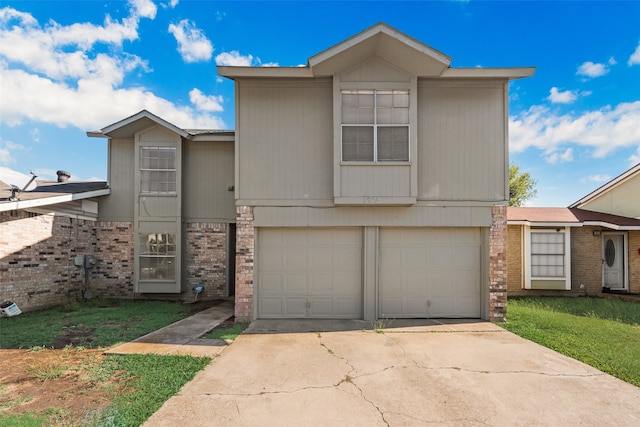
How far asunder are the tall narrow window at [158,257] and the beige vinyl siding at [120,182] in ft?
3.96

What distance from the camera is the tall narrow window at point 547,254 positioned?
35.1 ft

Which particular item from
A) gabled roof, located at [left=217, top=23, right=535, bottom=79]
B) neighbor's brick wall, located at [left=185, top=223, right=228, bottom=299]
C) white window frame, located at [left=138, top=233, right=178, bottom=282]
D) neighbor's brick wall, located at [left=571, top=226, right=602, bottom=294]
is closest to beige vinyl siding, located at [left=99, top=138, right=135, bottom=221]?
white window frame, located at [left=138, top=233, right=178, bottom=282]

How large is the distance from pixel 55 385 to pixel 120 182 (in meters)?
7.54

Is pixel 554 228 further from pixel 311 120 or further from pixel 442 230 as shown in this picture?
pixel 311 120

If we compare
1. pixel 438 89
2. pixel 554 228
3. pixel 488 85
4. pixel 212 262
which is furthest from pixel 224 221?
pixel 554 228

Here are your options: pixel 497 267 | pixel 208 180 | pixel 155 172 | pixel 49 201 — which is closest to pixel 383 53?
pixel 497 267

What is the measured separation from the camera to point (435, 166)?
24.5 feet

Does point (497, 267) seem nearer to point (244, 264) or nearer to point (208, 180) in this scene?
point (244, 264)

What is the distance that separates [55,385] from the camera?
13.4 ft

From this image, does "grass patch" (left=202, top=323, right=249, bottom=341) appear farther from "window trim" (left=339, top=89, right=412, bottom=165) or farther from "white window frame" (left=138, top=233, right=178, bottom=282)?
"window trim" (left=339, top=89, right=412, bottom=165)

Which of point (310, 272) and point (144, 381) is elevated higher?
point (310, 272)

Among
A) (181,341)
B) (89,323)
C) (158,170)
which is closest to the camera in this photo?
(181,341)

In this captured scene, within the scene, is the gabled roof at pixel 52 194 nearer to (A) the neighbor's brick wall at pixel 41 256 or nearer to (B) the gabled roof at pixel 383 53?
(A) the neighbor's brick wall at pixel 41 256

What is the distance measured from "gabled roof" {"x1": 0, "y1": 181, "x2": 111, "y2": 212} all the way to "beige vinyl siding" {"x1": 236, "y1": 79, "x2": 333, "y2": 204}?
512 cm
